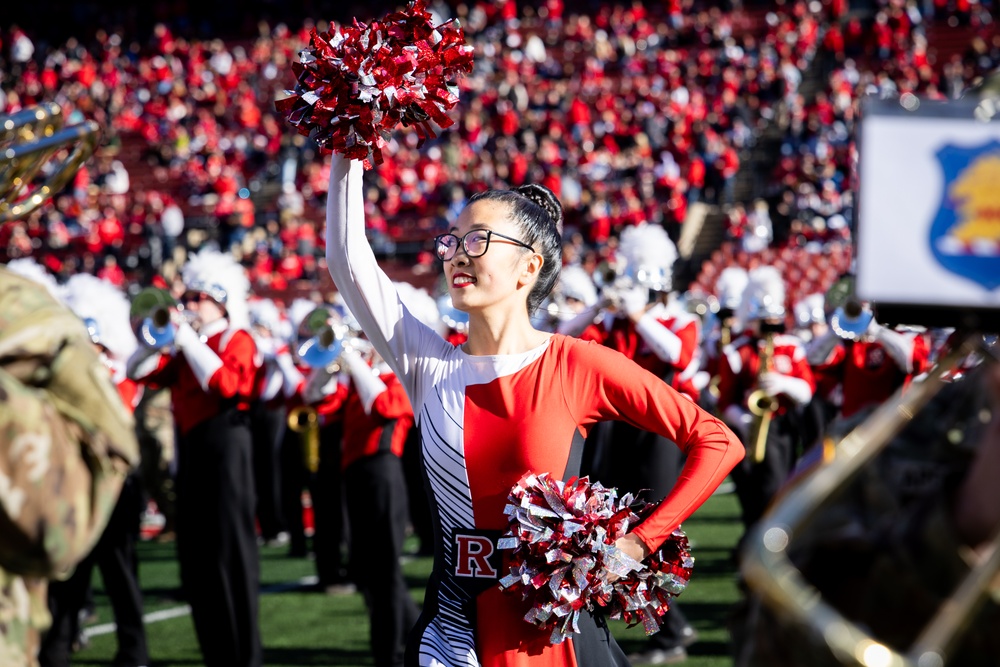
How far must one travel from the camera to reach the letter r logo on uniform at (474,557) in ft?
10.1

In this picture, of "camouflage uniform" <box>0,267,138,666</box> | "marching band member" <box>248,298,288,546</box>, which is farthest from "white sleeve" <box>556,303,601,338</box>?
"camouflage uniform" <box>0,267,138,666</box>

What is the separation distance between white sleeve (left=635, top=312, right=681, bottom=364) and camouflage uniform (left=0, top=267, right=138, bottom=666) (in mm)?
5982

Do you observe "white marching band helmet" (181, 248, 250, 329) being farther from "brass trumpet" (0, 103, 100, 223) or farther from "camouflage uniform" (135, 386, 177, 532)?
"camouflage uniform" (135, 386, 177, 532)

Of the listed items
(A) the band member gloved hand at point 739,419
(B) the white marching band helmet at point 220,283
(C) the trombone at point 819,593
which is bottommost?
(A) the band member gloved hand at point 739,419

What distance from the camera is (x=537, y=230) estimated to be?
340 cm

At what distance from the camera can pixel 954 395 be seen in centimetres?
171

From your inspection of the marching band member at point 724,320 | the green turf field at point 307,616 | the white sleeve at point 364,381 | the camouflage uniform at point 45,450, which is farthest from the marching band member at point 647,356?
the camouflage uniform at point 45,450

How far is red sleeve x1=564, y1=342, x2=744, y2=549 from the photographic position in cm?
322

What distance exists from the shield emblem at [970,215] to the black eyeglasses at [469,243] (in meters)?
1.87

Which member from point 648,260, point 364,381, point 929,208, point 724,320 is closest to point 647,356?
point 648,260

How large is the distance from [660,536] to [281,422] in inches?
350

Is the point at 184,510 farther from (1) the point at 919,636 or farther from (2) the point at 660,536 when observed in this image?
(1) the point at 919,636

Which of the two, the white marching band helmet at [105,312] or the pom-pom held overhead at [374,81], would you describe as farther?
the white marching band helmet at [105,312]

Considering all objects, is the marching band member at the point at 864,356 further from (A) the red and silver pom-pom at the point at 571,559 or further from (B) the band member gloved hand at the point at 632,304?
(A) the red and silver pom-pom at the point at 571,559
